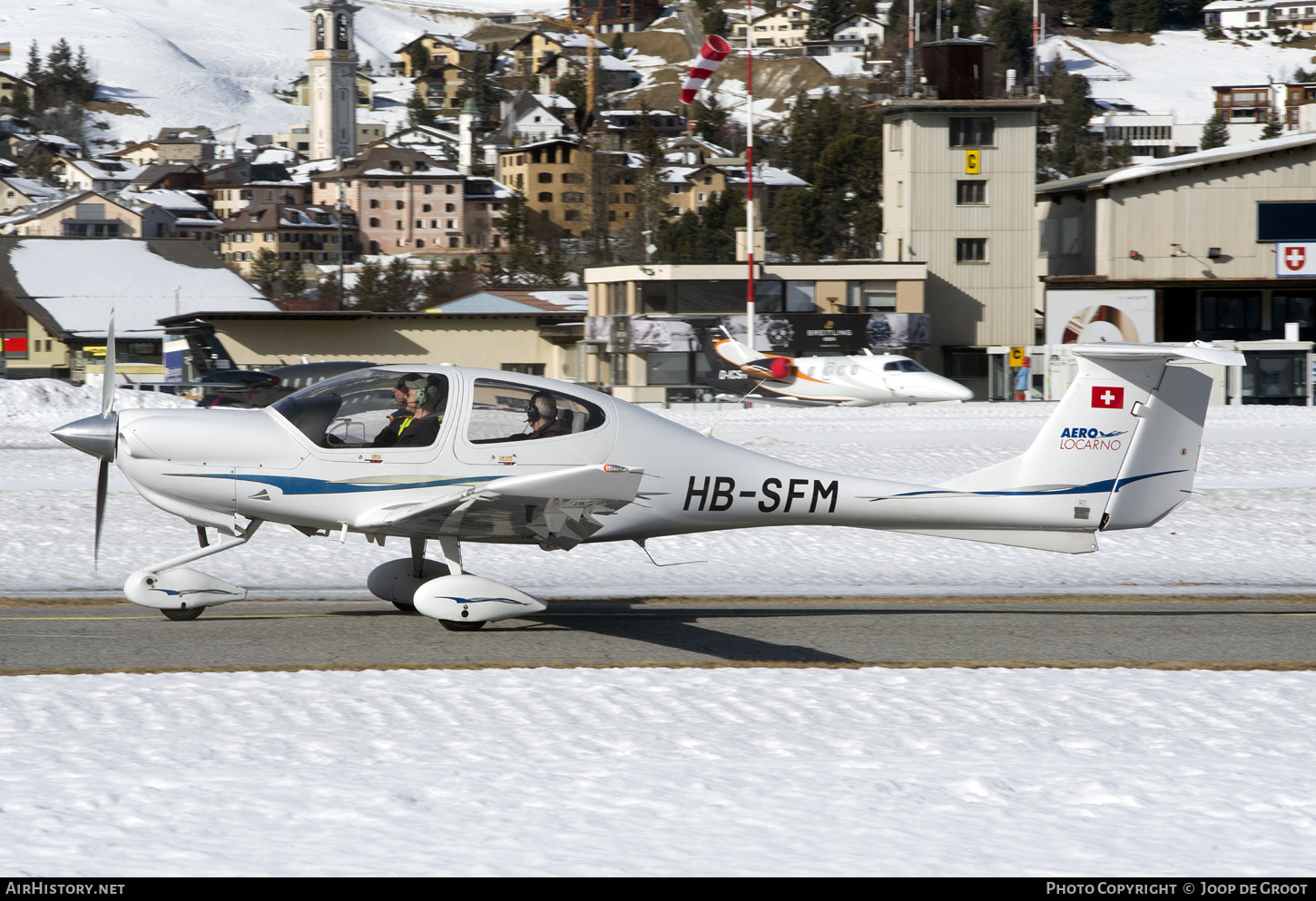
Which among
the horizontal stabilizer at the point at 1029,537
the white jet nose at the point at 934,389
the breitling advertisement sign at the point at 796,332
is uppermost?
the breitling advertisement sign at the point at 796,332

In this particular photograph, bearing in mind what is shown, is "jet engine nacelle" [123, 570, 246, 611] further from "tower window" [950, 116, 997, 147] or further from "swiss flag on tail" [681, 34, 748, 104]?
"tower window" [950, 116, 997, 147]

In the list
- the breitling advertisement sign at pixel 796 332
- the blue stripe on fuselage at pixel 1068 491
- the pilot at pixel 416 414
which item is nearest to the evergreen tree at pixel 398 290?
the breitling advertisement sign at pixel 796 332

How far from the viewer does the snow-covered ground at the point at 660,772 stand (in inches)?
212

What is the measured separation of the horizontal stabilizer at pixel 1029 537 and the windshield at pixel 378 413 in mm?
4143

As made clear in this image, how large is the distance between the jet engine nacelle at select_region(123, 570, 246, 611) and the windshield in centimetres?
157

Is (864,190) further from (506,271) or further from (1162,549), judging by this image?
(1162,549)

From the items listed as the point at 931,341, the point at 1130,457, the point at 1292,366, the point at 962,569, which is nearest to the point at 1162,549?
the point at 962,569

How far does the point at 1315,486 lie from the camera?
65.0 feet

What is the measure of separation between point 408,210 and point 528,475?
553 feet

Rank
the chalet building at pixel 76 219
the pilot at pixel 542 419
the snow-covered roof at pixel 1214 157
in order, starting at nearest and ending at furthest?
the pilot at pixel 542 419
the snow-covered roof at pixel 1214 157
the chalet building at pixel 76 219

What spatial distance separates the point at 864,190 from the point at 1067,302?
59864 millimetres

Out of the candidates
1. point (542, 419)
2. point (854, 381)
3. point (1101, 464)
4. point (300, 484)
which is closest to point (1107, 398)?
point (1101, 464)

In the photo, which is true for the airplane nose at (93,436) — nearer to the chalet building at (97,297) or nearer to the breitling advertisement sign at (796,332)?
the breitling advertisement sign at (796,332)

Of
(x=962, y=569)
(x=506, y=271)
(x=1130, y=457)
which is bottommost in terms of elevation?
(x=962, y=569)
